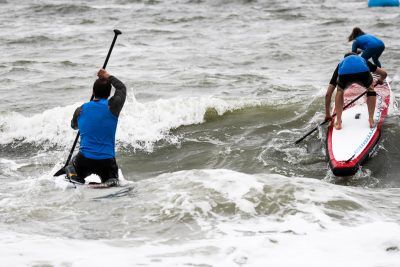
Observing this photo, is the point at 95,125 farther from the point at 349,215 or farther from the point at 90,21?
the point at 90,21

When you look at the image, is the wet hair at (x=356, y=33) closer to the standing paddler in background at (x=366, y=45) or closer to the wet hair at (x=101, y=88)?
the standing paddler in background at (x=366, y=45)

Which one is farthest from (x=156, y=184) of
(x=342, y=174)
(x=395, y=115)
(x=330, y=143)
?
(x=395, y=115)

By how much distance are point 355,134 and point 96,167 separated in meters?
3.88

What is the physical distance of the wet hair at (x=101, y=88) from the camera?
6.14 meters

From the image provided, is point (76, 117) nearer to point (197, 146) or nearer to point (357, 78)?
point (197, 146)

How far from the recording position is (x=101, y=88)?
6.14 metres

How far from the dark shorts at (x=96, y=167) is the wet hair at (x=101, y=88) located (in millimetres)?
654

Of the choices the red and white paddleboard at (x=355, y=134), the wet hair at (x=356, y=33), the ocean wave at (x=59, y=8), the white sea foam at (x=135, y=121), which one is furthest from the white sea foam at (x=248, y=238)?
the ocean wave at (x=59, y=8)

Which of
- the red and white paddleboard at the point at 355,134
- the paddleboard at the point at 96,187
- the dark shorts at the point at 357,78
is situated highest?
the dark shorts at the point at 357,78

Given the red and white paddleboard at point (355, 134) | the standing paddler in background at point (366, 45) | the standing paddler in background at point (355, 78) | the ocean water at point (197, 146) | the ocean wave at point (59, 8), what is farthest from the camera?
the ocean wave at point (59, 8)

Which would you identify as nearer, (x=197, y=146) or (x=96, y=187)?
(x=96, y=187)

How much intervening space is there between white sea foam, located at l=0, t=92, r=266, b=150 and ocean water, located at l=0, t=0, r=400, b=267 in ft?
0.11

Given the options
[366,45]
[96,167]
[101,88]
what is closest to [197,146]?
[366,45]

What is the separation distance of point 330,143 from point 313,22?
13245mm
